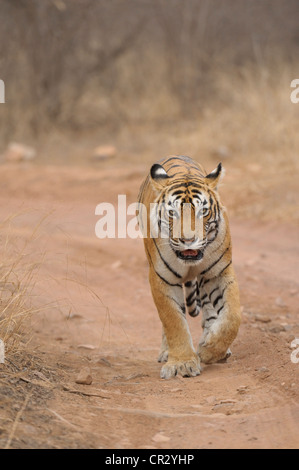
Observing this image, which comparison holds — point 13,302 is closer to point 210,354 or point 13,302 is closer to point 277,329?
point 210,354

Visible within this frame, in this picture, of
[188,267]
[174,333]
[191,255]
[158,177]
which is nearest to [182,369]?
[174,333]

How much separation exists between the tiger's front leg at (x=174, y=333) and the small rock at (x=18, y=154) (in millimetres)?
9595

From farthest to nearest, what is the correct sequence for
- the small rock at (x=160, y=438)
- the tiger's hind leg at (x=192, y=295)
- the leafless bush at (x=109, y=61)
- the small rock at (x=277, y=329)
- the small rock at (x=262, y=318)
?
the leafless bush at (x=109, y=61), the small rock at (x=262, y=318), the small rock at (x=277, y=329), the tiger's hind leg at (x=192, y=295), the small rock at (x=160, y=438)

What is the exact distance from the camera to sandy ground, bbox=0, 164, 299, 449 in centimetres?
360

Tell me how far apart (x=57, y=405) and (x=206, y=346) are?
1.30m

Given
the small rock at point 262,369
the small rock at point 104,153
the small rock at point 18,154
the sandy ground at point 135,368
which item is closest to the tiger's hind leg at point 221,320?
the sandy ground at point 135,368

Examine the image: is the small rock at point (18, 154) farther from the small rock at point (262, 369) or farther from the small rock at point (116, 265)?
the small rock at point (262, 369)

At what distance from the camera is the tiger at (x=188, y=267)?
4.72 metres

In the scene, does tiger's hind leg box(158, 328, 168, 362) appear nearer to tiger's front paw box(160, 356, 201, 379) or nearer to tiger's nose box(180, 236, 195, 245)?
tiger's front paw box(160, 356, 201, 379)

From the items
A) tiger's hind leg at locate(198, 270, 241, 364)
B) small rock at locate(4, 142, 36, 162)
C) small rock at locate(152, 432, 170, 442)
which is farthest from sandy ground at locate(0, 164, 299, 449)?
small rock at locate(4, 142, 36, 162)

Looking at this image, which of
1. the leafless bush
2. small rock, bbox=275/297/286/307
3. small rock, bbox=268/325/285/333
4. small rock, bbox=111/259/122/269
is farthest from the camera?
the leafless bush

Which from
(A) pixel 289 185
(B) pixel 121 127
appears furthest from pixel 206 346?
(B) pixel 121 127

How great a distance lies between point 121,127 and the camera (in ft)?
52.7
